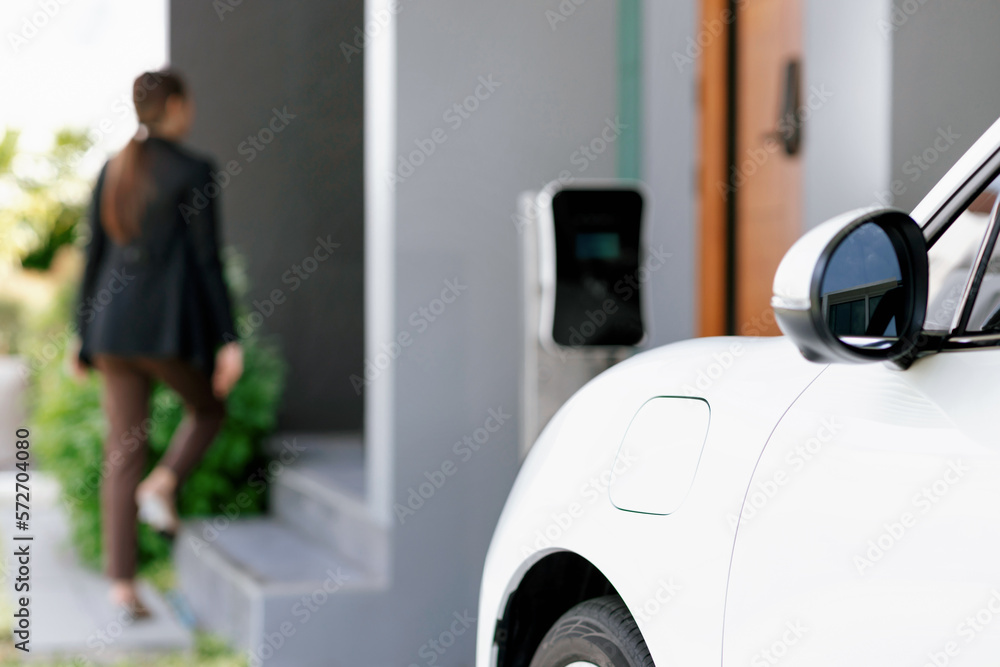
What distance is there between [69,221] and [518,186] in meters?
8.45

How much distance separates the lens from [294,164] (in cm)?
766

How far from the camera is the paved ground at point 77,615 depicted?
4.55m

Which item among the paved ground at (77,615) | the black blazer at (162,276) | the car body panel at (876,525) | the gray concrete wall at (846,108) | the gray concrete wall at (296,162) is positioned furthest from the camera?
the gray concrete wall at (296,162)

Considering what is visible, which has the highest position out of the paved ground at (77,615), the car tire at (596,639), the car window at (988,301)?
the car window at (988,301)

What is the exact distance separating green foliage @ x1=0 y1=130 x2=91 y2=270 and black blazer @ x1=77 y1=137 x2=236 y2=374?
7082 mm

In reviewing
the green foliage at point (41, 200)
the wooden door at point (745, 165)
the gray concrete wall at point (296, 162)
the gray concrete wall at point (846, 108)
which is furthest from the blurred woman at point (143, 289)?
the green foliage at point (41, 200)

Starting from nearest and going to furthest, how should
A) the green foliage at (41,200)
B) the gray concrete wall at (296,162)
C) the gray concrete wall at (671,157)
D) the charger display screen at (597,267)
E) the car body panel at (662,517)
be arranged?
the car body panel at (662,517) → the charger display screen at (597,267) → the gray concrete wall at (671,157) → the gray concrete wall at (296,162) → the green foliage at (41,200)

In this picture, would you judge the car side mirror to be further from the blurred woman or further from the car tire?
the blurred woman

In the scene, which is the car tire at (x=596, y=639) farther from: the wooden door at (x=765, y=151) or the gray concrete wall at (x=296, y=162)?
the gray concrete wall at (x=296, y=162)

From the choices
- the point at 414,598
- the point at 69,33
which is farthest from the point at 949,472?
the point at 69,33

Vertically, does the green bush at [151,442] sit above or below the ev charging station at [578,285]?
below

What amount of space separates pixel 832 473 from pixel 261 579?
3.46 m

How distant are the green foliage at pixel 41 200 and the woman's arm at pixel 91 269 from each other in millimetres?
6986

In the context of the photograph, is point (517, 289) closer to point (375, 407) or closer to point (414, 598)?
point (375, 407)
